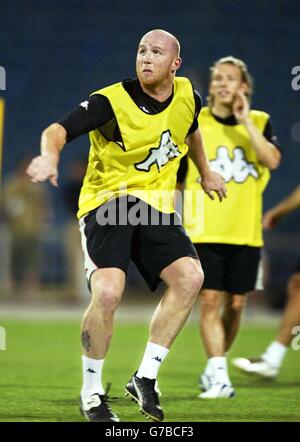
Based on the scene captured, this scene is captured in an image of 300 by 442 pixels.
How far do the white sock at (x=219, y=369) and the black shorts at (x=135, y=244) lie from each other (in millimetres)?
1491

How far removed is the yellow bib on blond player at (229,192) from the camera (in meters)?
7.67

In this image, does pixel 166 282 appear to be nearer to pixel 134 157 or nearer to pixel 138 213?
pixel 138 213

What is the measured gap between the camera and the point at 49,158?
209 inches

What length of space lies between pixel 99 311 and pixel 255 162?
2.54 m

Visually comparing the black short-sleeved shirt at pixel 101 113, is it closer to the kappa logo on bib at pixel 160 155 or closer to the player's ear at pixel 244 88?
the kappa logo on bib at pixel 160 155

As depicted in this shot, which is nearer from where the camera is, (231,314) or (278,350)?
(231,314)

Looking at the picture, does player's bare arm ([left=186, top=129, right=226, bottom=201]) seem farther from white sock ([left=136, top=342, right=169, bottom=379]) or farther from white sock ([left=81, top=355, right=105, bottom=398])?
white sock ([left=81, top=355, right=105, bottom=398])

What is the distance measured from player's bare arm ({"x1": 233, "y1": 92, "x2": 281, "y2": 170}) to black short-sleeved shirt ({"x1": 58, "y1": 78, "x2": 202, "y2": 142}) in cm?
166

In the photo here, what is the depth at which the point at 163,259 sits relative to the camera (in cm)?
594

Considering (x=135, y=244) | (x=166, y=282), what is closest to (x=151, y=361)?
(x=166, y=282)

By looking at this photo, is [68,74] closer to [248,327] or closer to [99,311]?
[248,327]

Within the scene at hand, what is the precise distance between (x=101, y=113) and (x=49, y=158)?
23.0 inches

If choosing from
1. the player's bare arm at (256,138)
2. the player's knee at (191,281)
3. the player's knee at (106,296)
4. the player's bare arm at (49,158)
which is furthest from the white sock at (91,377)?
the player's bare arm at (256,138)

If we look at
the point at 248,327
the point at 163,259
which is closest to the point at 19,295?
the point at 248,327
